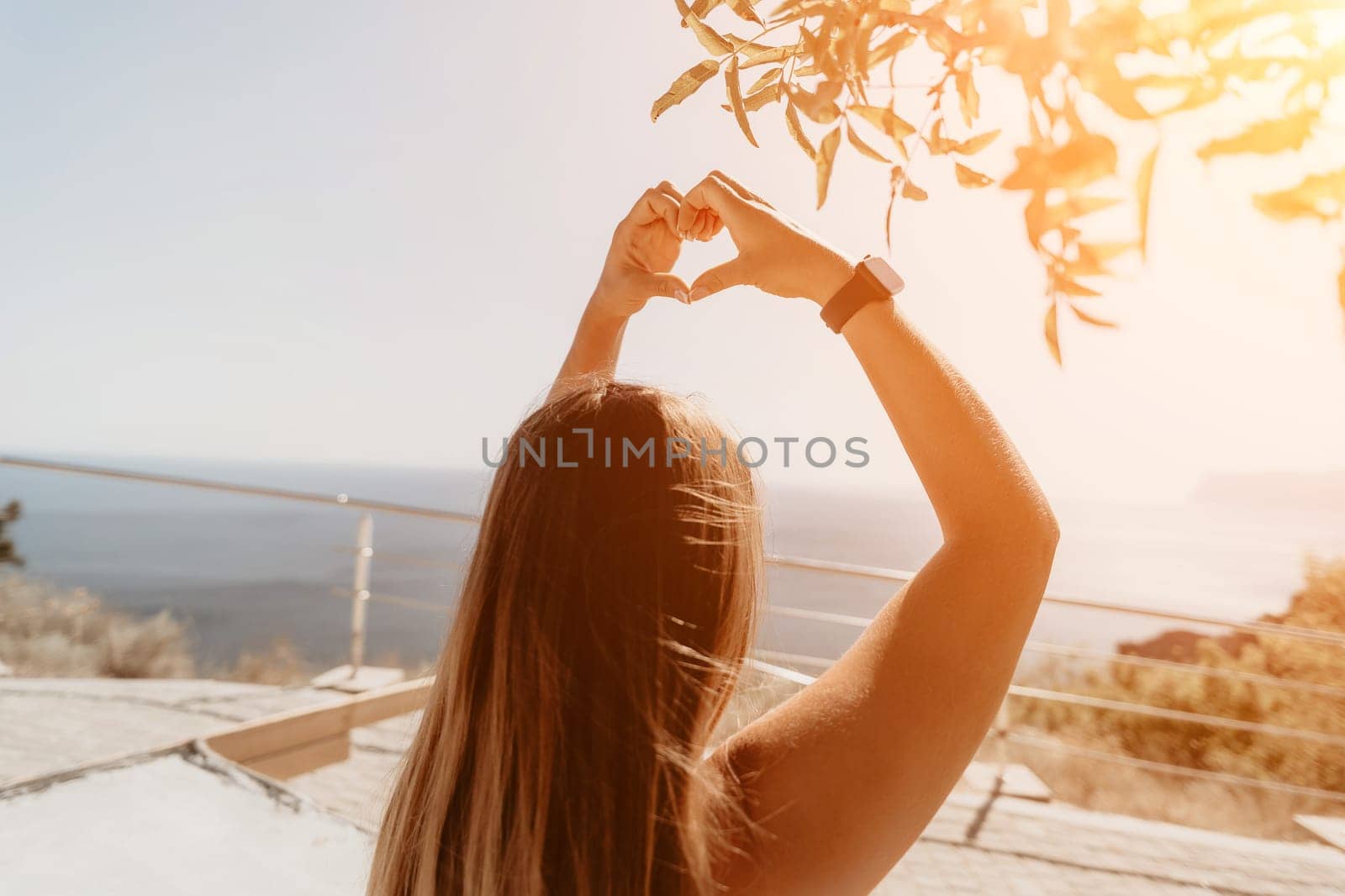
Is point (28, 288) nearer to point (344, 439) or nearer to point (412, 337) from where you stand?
point (412, 337)

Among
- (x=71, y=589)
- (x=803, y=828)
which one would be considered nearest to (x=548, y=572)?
(x=803, y=828)

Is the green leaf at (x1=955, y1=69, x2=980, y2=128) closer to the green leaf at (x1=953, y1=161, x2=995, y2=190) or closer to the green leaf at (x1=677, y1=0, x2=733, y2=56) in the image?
the green leaf at (x1=953, y1=161, x2=995, y2=190)

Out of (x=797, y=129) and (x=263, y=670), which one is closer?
(x=797, y=129)

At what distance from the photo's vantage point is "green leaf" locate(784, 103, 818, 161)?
2.25ft

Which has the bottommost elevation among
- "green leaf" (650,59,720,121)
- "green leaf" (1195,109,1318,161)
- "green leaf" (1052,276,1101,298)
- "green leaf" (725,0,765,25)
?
"green leaf" (1052,276,1101,298)

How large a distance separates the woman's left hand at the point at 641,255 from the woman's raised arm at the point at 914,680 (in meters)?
0.37

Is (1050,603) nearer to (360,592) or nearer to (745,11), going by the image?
(745,11)

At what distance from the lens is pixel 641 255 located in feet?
3.40

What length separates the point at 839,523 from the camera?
198ft

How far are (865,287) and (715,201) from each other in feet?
0.64

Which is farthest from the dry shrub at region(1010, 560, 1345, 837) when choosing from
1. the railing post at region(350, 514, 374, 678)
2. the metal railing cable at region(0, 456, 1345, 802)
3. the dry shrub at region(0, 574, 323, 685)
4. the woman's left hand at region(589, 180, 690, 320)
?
the dry shrub at region(0, 574, 323, 685)

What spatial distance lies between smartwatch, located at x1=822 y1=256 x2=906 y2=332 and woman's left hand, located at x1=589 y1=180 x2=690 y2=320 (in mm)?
290

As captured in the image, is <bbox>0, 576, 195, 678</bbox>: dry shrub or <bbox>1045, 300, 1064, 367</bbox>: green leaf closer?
<bbox>1045, 300, 1064, 367</bbox>: green leaf

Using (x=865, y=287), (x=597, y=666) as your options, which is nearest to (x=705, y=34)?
(x=865, y=287)
